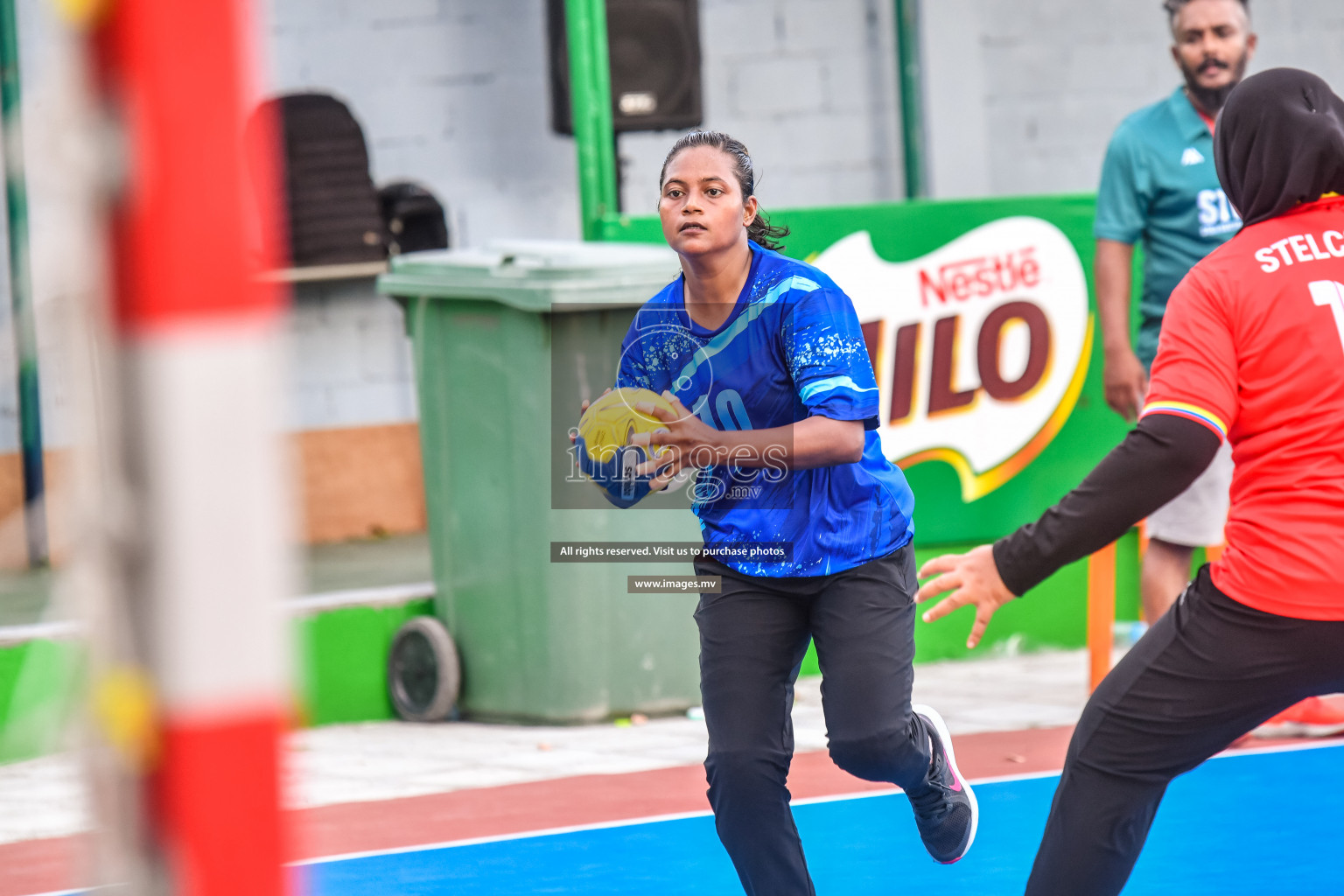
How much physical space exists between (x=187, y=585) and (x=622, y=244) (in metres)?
5.50

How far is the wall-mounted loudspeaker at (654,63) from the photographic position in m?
8.56

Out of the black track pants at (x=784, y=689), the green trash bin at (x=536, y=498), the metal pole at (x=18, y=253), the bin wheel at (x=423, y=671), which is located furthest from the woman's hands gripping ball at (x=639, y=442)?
the metal pole at (x=18, y=253)

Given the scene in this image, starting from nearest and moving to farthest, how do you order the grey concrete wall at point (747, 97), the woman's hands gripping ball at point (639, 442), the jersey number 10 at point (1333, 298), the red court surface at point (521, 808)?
the jersey number 10 at point (1333, 298) → the woman's hands gripping ball at point (639, 442) → the red court surface at point (521, 808) → the grey concrete wall at point (747, 97)

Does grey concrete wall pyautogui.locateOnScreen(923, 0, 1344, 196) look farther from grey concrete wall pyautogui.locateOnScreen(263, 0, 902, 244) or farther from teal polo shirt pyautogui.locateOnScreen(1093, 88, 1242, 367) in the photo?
teal polo shirt pyautogui.locateOnScreen(1093, 88, 1242, 367)

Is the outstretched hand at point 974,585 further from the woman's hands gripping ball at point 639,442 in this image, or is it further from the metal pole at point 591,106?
the metal pole at point 591,106

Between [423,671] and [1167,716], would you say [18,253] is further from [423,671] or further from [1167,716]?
[1167,716]

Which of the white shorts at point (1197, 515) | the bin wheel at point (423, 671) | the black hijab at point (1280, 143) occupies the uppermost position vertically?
the black hijab at point (1280, 143)

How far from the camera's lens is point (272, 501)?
146cm

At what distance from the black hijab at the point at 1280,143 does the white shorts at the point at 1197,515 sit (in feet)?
9.30

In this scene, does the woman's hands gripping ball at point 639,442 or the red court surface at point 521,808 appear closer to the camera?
the woman's hands gripping ball at point 639,442

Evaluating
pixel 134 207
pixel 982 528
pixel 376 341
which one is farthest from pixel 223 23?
pixel 376 341

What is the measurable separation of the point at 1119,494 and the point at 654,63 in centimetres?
583

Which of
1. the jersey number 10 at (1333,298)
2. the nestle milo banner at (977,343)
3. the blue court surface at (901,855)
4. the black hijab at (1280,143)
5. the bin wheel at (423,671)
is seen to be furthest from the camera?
the nestle milo banner at (977,343)

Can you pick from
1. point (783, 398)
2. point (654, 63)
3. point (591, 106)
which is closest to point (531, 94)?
point (654, 63)
